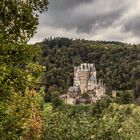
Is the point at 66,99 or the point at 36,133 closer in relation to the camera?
the point at 36,133

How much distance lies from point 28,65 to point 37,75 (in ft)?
2.54

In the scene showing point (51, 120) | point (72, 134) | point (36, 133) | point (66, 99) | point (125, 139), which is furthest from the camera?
point (66, 99)

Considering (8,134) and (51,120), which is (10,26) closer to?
(8,134)

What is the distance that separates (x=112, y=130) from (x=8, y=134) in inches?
2002

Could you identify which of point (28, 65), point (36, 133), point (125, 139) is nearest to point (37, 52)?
point (28, 65)

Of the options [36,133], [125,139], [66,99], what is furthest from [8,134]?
[66,99]

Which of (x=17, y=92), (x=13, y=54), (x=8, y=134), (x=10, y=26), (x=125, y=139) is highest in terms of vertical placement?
(x=10, y=26)

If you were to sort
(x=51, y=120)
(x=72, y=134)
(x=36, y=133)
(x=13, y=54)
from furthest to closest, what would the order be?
(x=51, y=120) → (x=72, y=134) → (x=36, y=133) → (x=13, y=54)

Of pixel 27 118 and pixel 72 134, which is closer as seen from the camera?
pixel 27 118

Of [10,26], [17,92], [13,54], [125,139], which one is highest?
[10,26]

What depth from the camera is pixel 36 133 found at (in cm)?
5222

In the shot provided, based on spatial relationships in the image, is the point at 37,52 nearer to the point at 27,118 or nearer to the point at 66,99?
the point at 27,118

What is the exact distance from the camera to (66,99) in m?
200

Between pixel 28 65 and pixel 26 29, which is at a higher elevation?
pixel 26 29
